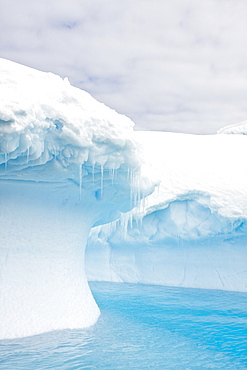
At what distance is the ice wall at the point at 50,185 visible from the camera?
454 cm

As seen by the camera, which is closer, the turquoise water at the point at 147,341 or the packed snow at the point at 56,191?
the turquoise water at the point at 147,341

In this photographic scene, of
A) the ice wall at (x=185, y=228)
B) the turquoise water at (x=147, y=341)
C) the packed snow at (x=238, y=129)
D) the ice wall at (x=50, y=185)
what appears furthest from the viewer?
the packed snow at (x=238, y=129)

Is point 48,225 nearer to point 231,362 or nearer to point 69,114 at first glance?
point 69,114

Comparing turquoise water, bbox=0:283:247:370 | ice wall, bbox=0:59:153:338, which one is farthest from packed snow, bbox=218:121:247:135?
ice wall, bbox=0:59:153:338

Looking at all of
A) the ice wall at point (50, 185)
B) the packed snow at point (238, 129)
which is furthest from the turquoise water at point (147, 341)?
the packed snow at point (238, 129)

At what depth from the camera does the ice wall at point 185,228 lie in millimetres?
9375

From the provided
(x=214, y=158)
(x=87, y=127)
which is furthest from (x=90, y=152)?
(x=214, y=158)

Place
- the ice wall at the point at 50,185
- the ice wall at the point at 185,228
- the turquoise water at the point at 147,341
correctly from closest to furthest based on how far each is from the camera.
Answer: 1. the turquoise water at the point at 147,341
2. the ice wall at the point at 50,185
3. the ice wall at the point at 185,228

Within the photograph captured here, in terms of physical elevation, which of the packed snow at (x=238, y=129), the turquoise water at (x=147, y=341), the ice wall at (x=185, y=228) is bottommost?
the turquoise water at (x=147, y=341)

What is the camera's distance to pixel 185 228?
31.5 feet

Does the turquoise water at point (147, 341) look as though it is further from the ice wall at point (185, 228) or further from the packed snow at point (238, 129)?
the packed snow at point (238, 129)

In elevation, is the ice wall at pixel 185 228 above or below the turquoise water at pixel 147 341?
above

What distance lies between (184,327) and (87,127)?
3.67 m

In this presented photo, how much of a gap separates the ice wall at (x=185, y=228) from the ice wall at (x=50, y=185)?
9.76ft
